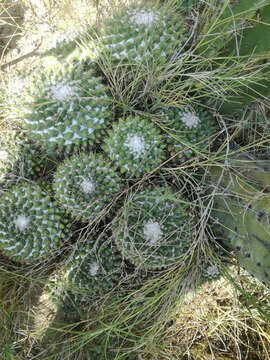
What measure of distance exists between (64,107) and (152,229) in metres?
0.52

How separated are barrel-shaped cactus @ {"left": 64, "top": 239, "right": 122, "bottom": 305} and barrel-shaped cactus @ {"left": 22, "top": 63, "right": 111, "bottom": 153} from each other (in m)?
0.41

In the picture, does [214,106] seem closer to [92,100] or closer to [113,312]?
[92,100]

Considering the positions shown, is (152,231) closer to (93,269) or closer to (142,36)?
(93,269)

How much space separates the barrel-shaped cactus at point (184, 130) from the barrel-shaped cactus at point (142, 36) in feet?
0.66

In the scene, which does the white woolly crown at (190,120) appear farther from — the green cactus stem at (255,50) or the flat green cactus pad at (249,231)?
the flat green cactus pad at (249,231)

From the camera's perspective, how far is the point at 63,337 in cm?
148

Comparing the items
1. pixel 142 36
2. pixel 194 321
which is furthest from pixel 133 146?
pixel 194 321

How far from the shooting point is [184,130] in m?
1.30

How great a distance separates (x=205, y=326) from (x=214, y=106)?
99 cm

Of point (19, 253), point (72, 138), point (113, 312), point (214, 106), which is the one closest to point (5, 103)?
point (72, 138)

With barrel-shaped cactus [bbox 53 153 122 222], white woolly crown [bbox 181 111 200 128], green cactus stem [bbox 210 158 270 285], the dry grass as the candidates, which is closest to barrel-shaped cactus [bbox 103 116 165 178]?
barrel-shaped cactus [bbox 53 153 122 222]

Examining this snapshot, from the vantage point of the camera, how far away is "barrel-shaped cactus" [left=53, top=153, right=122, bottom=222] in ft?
3.84

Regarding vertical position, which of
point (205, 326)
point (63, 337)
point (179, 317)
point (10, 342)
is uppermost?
point (10, 342)

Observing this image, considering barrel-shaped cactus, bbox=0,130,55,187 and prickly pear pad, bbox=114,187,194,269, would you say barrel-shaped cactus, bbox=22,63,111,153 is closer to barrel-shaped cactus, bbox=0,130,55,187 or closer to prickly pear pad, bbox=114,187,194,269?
barrel-shaped cactus, bbox=0,130,55,187
